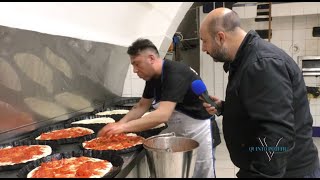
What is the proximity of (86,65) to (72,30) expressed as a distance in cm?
53

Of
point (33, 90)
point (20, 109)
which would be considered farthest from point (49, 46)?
point (20, 109)

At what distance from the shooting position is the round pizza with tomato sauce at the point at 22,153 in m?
1.88

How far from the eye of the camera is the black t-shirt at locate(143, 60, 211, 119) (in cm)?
242

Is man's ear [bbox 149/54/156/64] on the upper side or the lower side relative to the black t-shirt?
upper

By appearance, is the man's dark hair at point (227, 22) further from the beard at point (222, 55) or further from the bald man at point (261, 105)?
the beard at point (222, 55)

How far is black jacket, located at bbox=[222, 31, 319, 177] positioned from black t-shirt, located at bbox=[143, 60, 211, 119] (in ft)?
2.70

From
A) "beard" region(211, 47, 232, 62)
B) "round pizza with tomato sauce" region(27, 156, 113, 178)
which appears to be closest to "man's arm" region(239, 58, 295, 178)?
"beard" region(211, 47, 232, 62)

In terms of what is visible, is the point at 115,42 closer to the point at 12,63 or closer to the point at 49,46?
the point at 49,46

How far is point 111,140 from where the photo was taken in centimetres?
238

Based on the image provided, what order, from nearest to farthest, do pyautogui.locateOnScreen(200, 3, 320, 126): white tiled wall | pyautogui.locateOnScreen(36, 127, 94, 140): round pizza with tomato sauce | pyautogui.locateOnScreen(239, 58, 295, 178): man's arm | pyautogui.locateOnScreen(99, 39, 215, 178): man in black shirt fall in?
1. pyautogui.locateOnScreen(239, 58, 295, 178): man's arm
2. pyautogui.locateOnScreen(99, 39, 215, 178): man in black shirt
3. pyautogui.locateOnScreen(36, 127, 94, 140): round pizza with tomato sauce
4. pyautogui.locateOnScreen(200, 3, 320, 126): white tiled wall

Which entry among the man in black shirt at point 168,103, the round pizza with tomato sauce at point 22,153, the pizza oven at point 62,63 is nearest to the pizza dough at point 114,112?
the pizza oven at point 62,63

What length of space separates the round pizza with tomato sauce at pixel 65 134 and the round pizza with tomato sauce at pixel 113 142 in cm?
22

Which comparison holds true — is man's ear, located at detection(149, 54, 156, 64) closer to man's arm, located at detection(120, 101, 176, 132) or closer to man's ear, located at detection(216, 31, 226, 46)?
man's arm, located at detection(120, 101, 176, 132)

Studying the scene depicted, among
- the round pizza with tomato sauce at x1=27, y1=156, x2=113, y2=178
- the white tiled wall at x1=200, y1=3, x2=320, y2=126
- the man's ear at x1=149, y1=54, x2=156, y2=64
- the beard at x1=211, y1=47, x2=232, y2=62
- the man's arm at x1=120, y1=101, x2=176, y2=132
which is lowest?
the round pizza with tomato sauce at x1=27, y1=156, x2=113, y2=178
